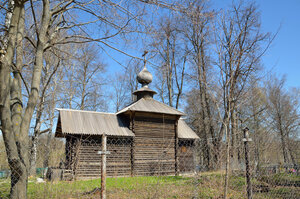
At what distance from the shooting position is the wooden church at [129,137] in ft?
47.0

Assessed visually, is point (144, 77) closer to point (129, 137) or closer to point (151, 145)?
point (129, 137)

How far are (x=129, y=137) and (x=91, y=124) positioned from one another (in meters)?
2.64

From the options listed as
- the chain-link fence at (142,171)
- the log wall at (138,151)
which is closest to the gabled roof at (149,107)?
the log wall at (138,151)

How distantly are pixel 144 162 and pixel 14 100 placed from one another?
11.3m

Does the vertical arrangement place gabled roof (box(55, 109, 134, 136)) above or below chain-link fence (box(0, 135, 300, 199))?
above

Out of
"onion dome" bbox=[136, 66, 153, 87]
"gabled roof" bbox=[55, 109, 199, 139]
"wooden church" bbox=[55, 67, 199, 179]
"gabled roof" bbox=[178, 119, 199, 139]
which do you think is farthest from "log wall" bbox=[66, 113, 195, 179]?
"onion dome" bbox=[136, 66, 153, 87]

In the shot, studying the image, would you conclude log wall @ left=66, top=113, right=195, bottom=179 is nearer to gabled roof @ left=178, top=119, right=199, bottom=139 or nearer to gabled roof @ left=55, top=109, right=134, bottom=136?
gabled roof @ left=55, top=109, right=134, bottom=136

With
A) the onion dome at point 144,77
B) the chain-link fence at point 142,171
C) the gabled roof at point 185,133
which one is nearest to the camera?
the chain-link fence at point 142,171

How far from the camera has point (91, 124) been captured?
606 inches

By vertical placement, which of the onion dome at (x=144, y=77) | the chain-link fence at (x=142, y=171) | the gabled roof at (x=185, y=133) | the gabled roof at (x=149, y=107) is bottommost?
the chain-link fence at (x=142, y=171)

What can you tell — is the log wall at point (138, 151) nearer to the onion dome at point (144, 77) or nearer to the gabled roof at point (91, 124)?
the gabled roof at point (91, 124)

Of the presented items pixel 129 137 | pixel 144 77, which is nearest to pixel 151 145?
pixel 129 137

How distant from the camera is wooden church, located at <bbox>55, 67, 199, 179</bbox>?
1431 cm

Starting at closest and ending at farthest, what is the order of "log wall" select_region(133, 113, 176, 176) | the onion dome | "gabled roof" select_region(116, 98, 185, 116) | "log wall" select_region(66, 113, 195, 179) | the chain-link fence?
1. the chain-link fence
2. "log wall" select_region(66, 113, 195, 179)
3. "log wall" select_region(133, 113, 176, 176)
4. "gabled roof" select_region(116, 98, 185, 116)
5. the onion dome
